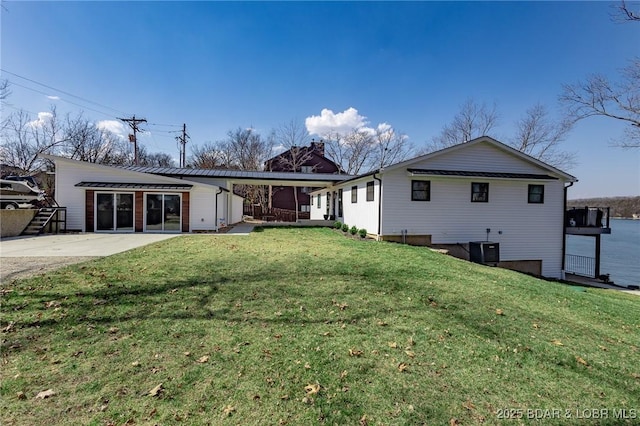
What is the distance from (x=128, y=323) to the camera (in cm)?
348

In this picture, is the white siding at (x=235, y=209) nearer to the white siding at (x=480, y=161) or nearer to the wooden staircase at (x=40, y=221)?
the wooden staircase at (x=40, y=221)

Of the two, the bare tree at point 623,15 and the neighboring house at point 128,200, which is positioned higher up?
the bare tree at point 623,15

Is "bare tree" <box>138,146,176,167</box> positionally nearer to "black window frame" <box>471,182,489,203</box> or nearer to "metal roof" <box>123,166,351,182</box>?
"metal roof" <box>123,166,351,182</box>

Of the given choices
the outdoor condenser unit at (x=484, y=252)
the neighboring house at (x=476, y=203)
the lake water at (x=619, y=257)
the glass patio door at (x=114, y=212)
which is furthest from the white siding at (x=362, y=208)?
the lake water at (x=619, y=257)

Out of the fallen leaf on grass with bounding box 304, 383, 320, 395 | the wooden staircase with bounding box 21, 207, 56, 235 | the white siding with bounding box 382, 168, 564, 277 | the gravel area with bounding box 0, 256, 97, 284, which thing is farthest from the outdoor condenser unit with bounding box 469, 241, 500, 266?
the wooden staircase with bounding box 21, 207, 56, 235

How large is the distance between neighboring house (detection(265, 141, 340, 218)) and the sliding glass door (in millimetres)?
17888

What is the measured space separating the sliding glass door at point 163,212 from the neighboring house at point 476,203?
9.40 m

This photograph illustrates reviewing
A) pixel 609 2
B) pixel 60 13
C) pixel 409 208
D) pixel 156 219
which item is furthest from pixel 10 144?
pixel 609 2

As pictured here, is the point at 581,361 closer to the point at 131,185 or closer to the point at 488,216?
the point at 488,216

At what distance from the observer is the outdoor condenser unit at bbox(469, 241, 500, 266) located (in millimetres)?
12172

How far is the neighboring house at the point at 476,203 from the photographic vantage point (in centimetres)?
1214

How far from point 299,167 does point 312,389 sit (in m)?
33.3

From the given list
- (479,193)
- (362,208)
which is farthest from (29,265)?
(479,193)

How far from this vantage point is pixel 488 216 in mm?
12922
